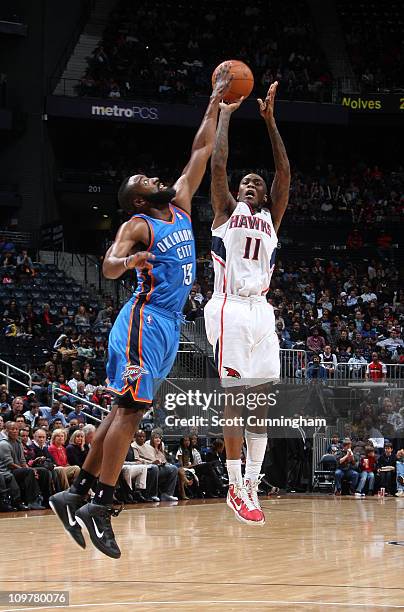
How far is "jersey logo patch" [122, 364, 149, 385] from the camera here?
591 centimetres

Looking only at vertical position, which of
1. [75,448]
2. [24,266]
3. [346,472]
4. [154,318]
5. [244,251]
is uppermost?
[24,266]

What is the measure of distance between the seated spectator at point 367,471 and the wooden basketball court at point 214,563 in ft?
15.7

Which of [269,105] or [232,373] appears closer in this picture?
[232,373]

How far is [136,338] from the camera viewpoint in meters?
5.99

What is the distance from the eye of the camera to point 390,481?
20078 mm

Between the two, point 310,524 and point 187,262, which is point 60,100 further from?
point 187,262

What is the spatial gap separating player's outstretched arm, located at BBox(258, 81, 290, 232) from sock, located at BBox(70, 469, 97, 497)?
2.17 m

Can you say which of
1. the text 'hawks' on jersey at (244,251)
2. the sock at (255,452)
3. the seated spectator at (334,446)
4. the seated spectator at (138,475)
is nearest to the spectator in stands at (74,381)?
the seated spectator at (138,475)

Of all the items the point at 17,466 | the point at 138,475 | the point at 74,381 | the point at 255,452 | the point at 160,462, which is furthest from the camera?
the point at 74,381

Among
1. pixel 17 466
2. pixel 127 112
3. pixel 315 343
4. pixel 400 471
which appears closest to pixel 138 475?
pixel 17 466

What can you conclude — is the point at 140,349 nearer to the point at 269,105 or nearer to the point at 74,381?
the point at 269,105

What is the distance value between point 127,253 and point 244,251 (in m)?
1.24

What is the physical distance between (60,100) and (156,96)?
305cm

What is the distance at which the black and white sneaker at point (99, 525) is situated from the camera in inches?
226
